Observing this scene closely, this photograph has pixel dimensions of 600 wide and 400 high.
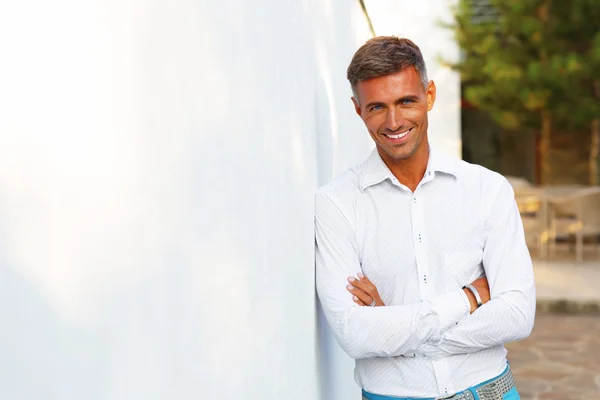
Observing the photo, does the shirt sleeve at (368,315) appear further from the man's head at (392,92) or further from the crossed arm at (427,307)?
the man's head at (392,92)

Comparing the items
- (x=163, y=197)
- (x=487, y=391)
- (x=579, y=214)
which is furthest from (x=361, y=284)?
(x=579, y=214)

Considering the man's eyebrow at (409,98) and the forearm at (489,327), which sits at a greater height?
the man's eyebrow at (409,98)

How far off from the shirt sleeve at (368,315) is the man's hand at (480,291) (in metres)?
0.03

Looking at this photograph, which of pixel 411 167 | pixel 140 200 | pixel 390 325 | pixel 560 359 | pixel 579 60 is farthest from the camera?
pixel 579 60

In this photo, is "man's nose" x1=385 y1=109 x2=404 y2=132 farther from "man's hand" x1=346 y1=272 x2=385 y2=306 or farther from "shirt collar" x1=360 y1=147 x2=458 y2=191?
"man's hand" x1=346 y1=272 x2=385 y2=306

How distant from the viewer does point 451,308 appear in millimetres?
1948

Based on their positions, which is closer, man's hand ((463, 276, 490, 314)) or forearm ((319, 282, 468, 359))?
forearm ((319, 282, 468, 359))

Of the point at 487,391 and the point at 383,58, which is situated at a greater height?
the point at 383,58

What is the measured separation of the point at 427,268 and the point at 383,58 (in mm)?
530

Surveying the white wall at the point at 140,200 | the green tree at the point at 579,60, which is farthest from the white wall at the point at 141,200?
the green tree at the point at 579,60

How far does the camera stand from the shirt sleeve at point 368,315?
1.90m

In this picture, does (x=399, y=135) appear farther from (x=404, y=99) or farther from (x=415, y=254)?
(x=415, y=254)

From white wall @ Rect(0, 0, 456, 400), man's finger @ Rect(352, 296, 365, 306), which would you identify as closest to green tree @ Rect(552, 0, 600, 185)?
man's finger @ Rect(352, 296, 365, 306)

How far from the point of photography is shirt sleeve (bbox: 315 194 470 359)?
6.22 ft
